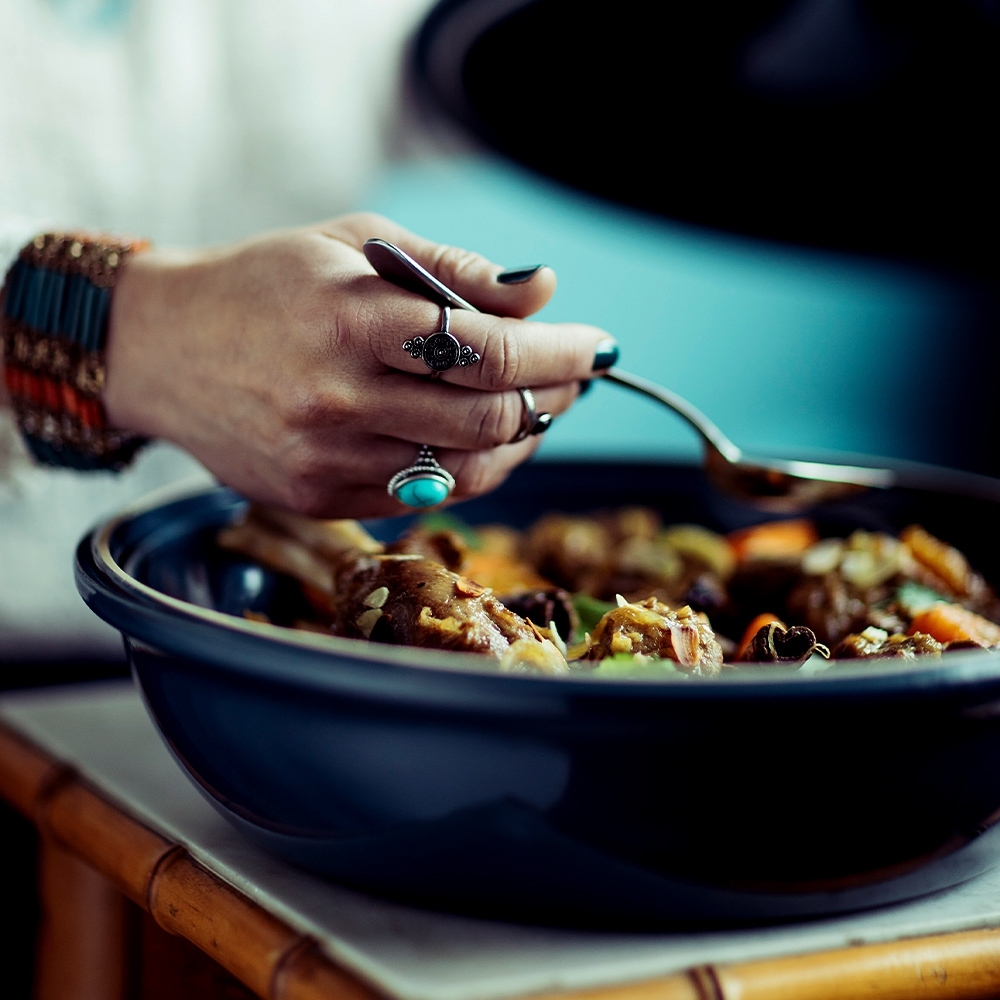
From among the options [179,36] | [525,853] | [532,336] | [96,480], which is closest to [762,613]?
[532,336]

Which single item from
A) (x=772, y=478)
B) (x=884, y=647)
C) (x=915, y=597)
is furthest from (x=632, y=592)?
(x=884, y=647)

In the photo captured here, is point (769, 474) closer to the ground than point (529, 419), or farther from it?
closer to the ground

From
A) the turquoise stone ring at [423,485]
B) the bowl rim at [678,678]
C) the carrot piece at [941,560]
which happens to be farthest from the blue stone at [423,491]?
the carrot piece at [941,560]

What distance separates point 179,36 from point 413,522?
3.04 feet

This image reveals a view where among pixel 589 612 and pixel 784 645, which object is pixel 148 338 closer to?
pixel 589 612

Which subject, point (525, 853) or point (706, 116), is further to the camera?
point (706, 116)

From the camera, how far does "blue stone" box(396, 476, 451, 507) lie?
2.79ft

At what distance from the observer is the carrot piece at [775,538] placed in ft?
4.41

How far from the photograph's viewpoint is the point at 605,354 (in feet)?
2.98

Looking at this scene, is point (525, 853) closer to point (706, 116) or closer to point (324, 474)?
point (324, 474)

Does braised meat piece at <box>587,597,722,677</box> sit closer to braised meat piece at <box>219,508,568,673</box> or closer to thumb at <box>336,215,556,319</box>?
braised meat piece at <box>219,508,568,673</box>

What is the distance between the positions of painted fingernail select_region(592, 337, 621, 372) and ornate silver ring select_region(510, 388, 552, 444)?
0.06 m

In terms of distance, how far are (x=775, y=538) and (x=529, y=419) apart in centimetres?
61

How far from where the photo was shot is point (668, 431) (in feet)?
9.93
